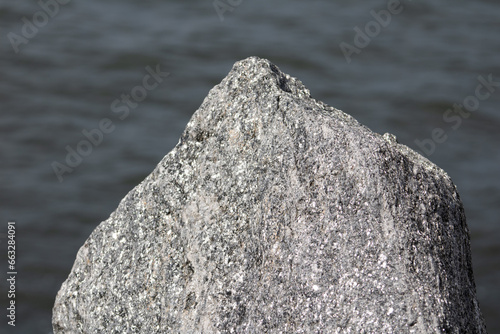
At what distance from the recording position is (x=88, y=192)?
19.0ft

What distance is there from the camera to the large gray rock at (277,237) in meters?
2.21

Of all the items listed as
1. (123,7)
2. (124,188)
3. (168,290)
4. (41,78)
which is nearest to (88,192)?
(124,188)

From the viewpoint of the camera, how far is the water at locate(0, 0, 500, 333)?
557 cm

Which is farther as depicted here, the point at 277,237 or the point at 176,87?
the point at 176,87

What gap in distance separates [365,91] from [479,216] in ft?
5.94

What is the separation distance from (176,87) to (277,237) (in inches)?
190

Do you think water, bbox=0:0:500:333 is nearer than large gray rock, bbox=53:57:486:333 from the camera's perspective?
No

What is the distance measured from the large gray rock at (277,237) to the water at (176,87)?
8.43 feet

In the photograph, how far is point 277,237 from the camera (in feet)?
7.61

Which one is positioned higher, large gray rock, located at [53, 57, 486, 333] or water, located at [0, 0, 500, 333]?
water, located at [0, 0, 500, 333]

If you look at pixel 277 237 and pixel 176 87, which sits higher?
pixel 176 87

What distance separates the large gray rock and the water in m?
2.57

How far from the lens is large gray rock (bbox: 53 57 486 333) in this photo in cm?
221

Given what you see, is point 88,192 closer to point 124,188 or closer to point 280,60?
point 124,188
